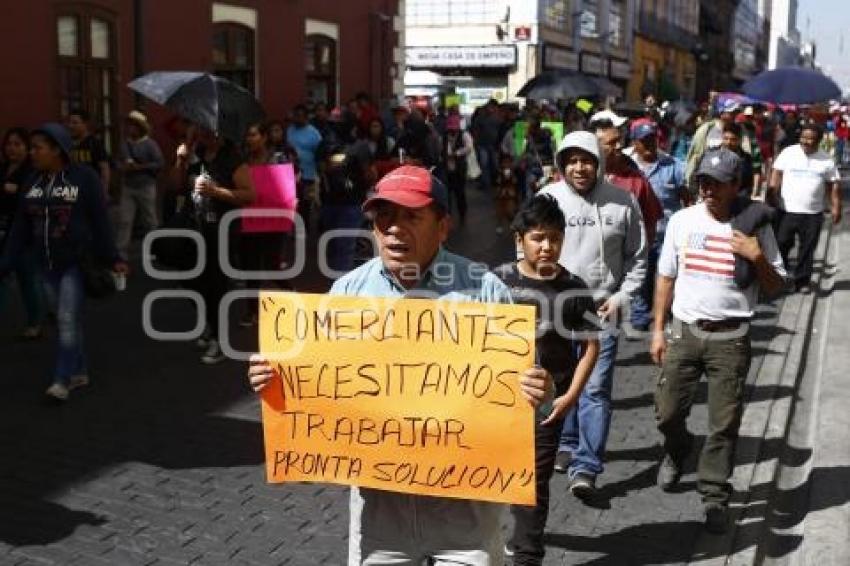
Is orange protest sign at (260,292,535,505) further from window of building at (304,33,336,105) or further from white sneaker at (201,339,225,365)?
window of building at (304,33,336,105)

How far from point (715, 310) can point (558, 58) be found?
3327 centimetres

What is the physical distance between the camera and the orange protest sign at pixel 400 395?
304 centimetres

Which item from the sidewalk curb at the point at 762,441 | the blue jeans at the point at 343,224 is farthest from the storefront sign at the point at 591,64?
the blue jeans at the point at 343,224

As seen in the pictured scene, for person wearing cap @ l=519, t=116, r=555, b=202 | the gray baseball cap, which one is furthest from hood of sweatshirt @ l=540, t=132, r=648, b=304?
person wearing cap @ l=519, t=116, r=555, b=202

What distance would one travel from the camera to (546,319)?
4.32m

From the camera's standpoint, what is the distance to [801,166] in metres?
11.2

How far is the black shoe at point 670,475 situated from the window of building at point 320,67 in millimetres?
15651

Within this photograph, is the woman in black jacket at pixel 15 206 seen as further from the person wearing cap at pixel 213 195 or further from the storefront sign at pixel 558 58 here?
the storefront sign at pixel 558 58

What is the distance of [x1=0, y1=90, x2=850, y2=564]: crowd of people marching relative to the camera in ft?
10.3

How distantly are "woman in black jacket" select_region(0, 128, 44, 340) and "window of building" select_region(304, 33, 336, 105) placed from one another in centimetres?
1145

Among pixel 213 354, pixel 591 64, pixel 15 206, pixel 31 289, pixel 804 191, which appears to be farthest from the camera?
pixel 591 64

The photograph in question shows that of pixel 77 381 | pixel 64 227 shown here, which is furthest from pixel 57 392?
pixel 64 227

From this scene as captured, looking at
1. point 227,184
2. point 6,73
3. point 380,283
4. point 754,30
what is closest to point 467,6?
point 6,73

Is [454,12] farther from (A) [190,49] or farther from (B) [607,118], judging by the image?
(B) [607,118]
